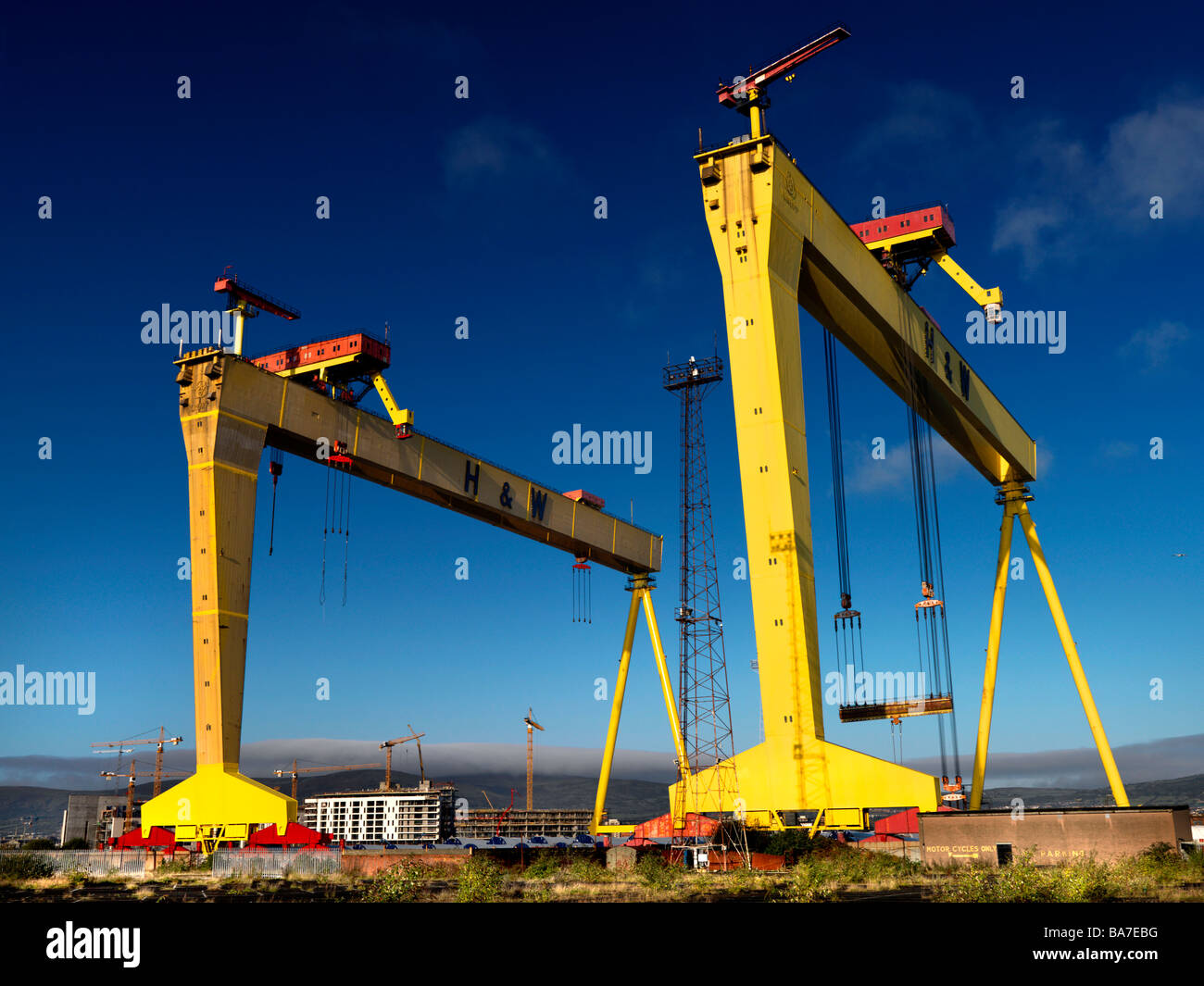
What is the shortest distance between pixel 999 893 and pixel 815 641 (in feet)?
26.7

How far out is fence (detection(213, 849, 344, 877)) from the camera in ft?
76.6

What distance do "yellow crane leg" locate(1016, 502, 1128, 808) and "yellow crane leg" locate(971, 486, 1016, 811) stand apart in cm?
103

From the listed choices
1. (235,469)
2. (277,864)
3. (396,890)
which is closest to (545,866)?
(277,864)

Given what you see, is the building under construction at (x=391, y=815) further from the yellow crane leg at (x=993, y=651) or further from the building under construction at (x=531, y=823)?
the yellow crane leg at (x=993, y=651)

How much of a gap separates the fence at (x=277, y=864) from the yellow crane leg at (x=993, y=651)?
2149 centimetres

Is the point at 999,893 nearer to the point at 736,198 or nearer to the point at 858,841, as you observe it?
the point at 858,841

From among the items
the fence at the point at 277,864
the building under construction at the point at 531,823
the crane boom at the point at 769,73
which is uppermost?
the crane boom at the point at 769,73

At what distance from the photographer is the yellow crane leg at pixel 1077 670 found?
3569cm

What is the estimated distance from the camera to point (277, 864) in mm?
23766

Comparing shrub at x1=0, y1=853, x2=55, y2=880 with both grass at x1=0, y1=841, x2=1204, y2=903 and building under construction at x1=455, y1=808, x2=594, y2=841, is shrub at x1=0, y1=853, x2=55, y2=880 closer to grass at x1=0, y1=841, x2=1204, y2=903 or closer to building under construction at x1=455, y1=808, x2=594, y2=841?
grass at x1=0, y1=841, x2=1204, y2=903

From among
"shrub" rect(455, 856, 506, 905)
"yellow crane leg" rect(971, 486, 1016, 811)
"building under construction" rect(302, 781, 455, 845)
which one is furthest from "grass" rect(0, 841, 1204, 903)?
"building under construction" rect(302, 781, 455, 845)

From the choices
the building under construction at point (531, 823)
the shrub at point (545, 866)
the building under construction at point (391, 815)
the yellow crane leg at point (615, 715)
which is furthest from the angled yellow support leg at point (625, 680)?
the building under construction at point (531, 823)
